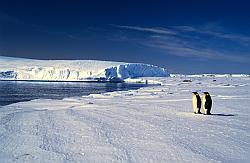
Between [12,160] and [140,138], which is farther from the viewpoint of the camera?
[140,138]

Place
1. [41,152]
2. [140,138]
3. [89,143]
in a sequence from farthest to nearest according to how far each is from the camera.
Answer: [140,138], [89,143], [41,152]

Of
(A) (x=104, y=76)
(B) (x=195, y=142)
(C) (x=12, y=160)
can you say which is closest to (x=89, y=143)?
(C) (x=12, y=160)

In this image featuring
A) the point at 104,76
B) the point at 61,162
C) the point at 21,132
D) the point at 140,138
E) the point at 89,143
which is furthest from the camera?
the point at 104,76

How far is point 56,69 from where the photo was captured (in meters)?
84.9

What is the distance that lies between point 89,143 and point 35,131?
1.68 m

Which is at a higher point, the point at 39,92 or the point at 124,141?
the point at 124,141

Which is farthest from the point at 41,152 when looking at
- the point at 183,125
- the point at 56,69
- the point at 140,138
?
the point at 56,69

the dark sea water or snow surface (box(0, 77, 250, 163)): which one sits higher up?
snow surface (box(0, 77, 250, 163))

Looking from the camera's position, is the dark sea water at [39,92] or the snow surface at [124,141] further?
the dark sea water at [39,92]

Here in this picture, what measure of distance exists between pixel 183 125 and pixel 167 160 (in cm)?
310

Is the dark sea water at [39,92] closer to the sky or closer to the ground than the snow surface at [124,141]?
closer to the ground

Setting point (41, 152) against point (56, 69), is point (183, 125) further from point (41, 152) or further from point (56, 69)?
point (56, 69)

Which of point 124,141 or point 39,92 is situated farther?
point 39,92

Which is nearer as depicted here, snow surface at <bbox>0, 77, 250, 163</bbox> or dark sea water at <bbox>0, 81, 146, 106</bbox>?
snow surface at <bbox>0, 77, 250, 163</bbox>
